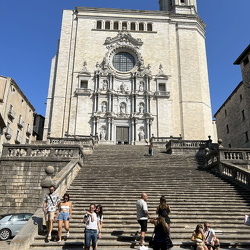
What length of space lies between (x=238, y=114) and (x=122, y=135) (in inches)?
547

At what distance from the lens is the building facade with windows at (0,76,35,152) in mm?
26633

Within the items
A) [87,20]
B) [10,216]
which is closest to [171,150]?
[10,216]

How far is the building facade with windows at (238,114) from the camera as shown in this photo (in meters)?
25.8

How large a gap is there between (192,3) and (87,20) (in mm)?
15774

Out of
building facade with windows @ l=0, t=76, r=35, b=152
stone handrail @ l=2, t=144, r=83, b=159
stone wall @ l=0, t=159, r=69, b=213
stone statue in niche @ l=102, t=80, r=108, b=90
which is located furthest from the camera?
stone statue in niche @ l=102, t=80, r=108, b=90

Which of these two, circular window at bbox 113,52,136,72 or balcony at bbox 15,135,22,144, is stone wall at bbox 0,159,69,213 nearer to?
balcony at bbox 15,135,22,144

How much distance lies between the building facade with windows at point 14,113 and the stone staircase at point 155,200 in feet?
50.8

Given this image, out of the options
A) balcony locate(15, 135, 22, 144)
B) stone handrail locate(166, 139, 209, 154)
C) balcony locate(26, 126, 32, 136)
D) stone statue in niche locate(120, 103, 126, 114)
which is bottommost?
stone handrail locate(166, 139, 209, 154)

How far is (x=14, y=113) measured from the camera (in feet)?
95.1

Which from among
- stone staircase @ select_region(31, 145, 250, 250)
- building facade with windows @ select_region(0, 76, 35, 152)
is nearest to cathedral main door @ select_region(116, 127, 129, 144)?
building facade with windows @ select_region(0, 76, 35, 152)

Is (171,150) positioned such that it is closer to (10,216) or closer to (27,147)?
(27,147)

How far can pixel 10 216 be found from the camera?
9.74 meters

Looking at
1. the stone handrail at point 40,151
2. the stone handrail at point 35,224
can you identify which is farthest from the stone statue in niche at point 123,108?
the stone handrail at point 35,224

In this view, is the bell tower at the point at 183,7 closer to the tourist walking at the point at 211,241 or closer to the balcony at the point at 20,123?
the balcony at the point at 20,123
